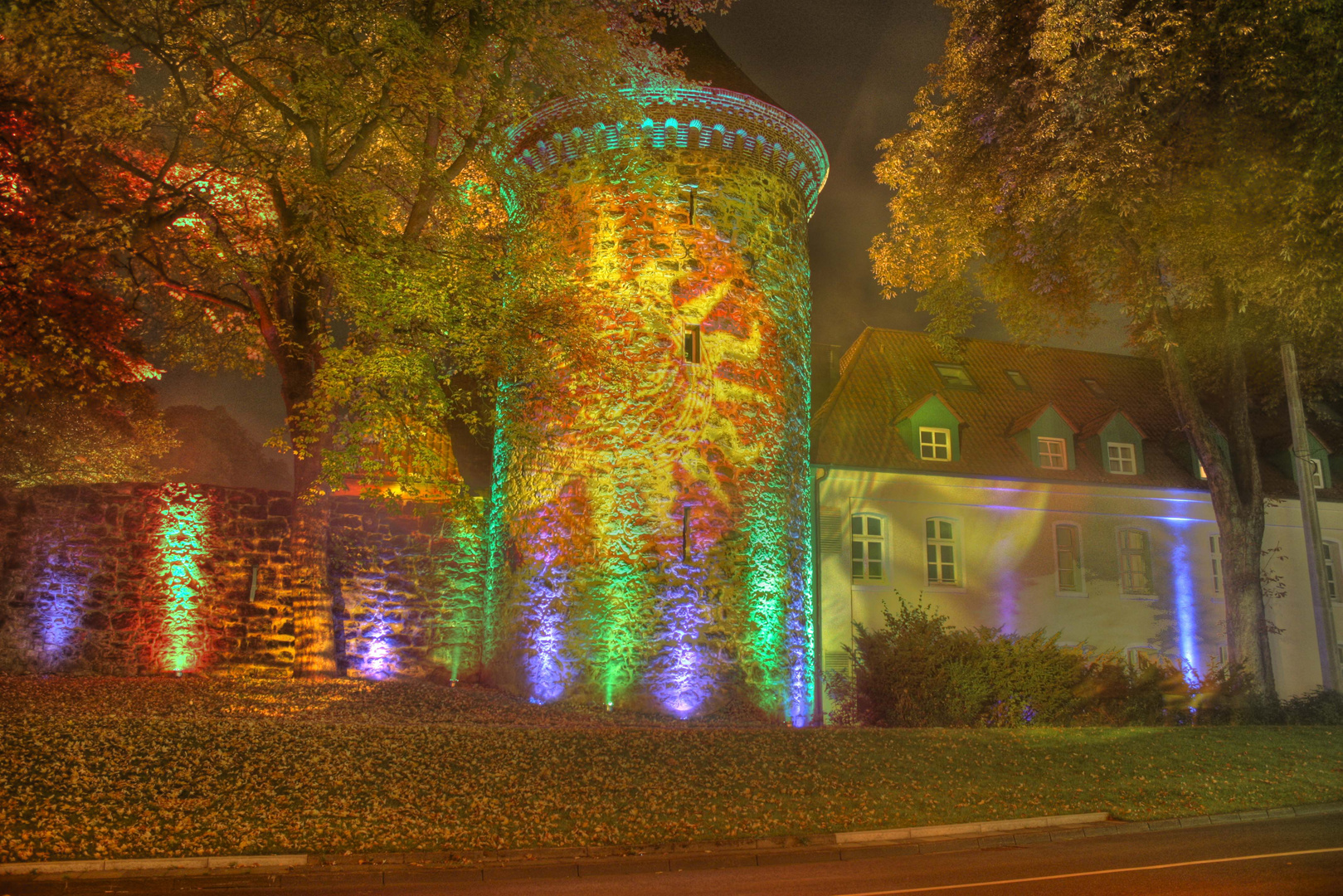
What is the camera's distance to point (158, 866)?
7.05 metres

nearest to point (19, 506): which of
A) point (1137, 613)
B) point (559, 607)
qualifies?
point (559, 607)

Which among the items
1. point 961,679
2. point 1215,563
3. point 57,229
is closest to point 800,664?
point 961,679

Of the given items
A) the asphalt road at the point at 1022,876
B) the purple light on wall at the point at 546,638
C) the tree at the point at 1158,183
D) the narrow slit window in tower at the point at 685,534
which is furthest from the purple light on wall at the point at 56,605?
the tree at the point at 1158,183

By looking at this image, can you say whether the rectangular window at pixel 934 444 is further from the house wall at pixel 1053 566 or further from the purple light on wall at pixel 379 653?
the purple light on wall at pixel 379 653

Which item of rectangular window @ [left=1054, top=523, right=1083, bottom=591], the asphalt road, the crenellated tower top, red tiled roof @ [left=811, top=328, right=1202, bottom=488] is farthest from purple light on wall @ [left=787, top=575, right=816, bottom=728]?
rectangular window @ [left=1054, top=523, right=1083, bottom=591]

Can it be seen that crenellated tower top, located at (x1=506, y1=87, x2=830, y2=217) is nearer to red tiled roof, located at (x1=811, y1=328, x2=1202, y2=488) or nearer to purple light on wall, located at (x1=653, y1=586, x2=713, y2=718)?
purple light on wall, located at (x1=653, y1=586, x2=713, y2=718)

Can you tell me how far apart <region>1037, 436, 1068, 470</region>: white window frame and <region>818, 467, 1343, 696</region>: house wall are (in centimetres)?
78

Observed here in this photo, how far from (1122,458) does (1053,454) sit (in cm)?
200

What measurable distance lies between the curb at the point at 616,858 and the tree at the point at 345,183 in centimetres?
605

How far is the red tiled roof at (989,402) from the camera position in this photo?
73.5ft

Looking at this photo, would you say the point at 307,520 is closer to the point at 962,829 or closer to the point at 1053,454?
the point at 962,829

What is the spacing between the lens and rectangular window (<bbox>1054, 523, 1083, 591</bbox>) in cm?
2252

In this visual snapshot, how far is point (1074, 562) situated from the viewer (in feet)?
74.1

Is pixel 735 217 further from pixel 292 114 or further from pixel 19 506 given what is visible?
pixel 19 506
